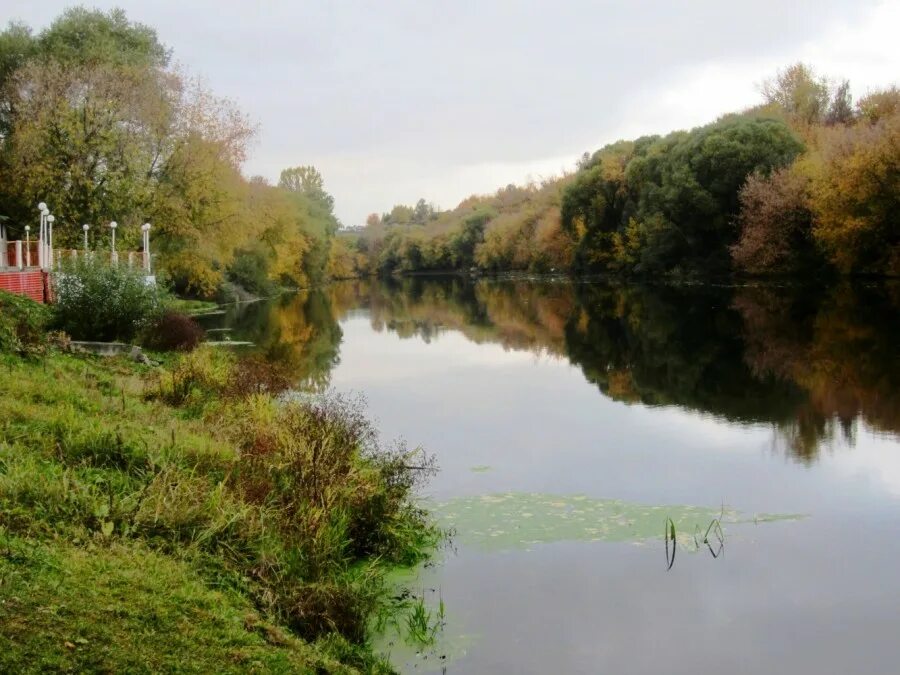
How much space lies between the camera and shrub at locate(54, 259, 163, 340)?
70.3 feet

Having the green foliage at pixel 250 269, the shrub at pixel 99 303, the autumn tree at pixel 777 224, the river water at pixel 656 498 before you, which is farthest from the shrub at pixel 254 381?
the green foliage at pixel 250 269

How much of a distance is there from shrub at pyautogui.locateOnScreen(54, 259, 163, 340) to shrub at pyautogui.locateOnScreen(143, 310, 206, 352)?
1.77 ft

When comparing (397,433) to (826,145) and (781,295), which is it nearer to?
(781,295)

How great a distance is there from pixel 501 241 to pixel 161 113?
76699mm

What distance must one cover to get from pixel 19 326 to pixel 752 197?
156ft

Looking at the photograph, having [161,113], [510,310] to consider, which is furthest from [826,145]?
[161,113]

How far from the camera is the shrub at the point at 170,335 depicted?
2284 centimetres

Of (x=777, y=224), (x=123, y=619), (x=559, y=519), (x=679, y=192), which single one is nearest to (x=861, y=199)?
(x=777, y=224)

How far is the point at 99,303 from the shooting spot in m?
Answer: 21.5

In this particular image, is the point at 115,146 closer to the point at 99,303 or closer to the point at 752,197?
the point at 99,303

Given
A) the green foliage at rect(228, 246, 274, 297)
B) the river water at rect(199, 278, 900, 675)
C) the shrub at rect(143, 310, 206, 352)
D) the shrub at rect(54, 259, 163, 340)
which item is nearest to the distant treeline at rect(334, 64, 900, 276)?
the river water at rect(199, 278, 900, 675)

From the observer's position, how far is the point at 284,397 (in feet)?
55.7

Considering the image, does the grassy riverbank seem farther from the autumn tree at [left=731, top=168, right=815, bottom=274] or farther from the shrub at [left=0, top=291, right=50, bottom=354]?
the autumn tree at [left=731, top=168, right=815, bottom=274]

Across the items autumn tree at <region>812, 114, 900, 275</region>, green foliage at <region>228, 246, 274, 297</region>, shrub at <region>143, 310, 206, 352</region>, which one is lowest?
shrub at <region>143, 310, 206, 352</region>
